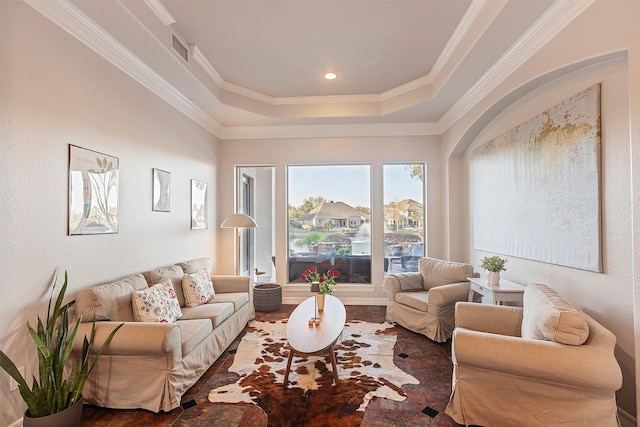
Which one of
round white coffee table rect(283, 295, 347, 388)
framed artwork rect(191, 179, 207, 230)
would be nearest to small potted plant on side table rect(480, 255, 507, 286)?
round white coffee table rect(283, 295, 347, 388)

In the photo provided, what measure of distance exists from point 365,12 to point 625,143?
2217 millimetres

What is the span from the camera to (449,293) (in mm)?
3623

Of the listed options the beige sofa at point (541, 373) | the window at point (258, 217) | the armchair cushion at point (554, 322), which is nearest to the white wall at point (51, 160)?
the window at point (258, 217)

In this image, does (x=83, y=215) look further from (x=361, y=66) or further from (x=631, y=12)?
(x=631, y=12)

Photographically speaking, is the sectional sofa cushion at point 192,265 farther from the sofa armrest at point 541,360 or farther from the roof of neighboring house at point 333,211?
the sofa armrest at point 541,360

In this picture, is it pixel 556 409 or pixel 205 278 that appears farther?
pixel 205 278

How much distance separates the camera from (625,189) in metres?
2.04

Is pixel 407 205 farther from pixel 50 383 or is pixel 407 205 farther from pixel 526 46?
pixel 50 383

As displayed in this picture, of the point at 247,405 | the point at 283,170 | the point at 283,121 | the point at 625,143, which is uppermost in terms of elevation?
the point at 283,121

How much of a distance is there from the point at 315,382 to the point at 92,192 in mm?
2525

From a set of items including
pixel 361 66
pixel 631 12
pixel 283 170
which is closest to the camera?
pixel 631 12

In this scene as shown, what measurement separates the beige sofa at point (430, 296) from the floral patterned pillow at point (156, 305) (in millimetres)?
2682

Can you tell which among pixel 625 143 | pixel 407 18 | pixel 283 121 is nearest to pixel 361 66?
pixel 407 18

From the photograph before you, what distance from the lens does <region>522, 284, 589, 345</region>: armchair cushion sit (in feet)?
5.99
